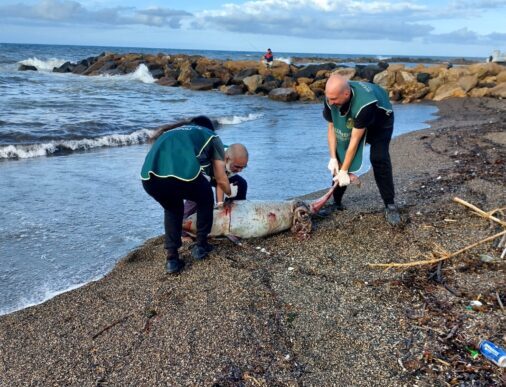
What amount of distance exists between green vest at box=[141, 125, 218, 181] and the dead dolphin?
3.62 feet

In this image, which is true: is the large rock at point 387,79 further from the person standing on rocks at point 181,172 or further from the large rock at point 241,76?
the person standing on rocks at point 181,172

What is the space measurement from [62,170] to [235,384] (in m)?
6.97

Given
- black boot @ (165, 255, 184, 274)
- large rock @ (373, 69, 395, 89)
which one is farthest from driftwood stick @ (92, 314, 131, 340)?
large rock @ (373, 69, 395, 89)

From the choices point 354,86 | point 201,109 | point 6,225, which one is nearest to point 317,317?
point 354,86

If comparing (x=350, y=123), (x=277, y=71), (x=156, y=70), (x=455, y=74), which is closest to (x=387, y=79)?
(x=455, y=74)

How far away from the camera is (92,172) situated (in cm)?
870

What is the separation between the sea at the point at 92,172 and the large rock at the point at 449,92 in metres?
2.91

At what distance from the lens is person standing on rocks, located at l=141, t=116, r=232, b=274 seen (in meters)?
4.04

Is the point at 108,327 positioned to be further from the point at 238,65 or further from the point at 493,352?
the point at 238,65

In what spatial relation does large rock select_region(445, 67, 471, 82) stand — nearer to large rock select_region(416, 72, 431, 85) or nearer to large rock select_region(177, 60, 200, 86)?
large rock select_region(416, 72, 431, 85)

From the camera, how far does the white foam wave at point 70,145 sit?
10113 millimetres

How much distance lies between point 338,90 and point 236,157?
1.15 metres

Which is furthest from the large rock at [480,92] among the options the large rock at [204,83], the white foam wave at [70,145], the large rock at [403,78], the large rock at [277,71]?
the white foam wave at [70,145]

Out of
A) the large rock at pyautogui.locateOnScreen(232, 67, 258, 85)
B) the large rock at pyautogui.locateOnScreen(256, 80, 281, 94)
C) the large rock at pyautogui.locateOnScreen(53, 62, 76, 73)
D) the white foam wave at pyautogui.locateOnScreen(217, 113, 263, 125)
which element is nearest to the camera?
the white foam wave at pyautogui.locateOnScreen(217, 113, 263, 125)
